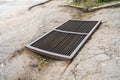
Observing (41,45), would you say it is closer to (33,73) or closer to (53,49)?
(53,49)

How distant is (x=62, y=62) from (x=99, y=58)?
0.66 meters

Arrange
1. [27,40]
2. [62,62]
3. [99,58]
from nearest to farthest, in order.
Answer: [99,58]
[62,62]
[27,40]

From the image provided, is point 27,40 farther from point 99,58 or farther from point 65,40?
point 99,58

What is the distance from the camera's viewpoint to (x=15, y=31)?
4859mm

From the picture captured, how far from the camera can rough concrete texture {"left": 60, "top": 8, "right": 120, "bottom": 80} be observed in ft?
8.43

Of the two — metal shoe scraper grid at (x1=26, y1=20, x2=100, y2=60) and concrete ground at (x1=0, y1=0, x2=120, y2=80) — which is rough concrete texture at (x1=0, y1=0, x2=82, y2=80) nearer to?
concrete ground at (x1=0, y1=0, x2=120, y2=80)

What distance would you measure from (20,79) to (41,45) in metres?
0.94

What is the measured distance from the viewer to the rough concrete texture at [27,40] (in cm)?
302

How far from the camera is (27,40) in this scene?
4180 mm

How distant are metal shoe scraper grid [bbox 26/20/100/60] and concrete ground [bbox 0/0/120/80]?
12 cm

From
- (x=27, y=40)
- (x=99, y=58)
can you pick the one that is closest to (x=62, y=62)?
(x=99, y=58)

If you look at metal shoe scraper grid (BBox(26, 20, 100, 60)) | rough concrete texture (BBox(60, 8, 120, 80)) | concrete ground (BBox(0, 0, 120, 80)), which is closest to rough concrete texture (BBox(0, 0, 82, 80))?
concrete ground (BBox(0, 0, 120, 80))

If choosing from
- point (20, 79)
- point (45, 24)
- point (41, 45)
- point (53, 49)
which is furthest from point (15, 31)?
point (20, 79)

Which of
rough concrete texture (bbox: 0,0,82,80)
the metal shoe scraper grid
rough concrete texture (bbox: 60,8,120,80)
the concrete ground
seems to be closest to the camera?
rough concrete texture (bbox: 60,8,120,80)
